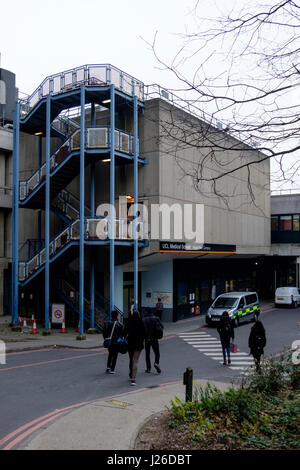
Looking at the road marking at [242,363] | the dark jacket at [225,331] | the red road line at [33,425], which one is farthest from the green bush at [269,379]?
Result: the road marking at [242,363]

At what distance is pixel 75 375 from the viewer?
12.6 metres

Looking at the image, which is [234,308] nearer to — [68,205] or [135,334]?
[68,205]

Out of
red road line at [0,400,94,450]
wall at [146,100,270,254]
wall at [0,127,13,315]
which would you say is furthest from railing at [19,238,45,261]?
red road line at [0,400,94,450]

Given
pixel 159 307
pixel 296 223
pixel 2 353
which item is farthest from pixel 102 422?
pixel 296 223

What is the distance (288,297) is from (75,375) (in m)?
24.8

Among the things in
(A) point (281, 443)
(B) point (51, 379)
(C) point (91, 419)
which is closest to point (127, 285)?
(B) point (51, 379)

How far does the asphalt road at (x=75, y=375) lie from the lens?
9312mm

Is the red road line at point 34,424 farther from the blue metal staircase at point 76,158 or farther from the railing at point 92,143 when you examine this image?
the railing at point 92,143

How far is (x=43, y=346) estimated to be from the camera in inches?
695

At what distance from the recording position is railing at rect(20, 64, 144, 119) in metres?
22.0

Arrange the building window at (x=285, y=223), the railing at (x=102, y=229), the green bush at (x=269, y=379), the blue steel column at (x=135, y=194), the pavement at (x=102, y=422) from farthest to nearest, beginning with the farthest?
the building window at (x=285, y=223) < the blue steel column at (x=135, y=194) < the railing at (x=102, y=229) < the green bush at (x=269, y=379) < the pavement at (x=102, y=422)

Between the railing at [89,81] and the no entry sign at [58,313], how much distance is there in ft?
33.8

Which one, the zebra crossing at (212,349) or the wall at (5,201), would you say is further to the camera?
the wall at (5,201)

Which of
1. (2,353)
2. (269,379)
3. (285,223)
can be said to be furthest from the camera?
(285,223)
